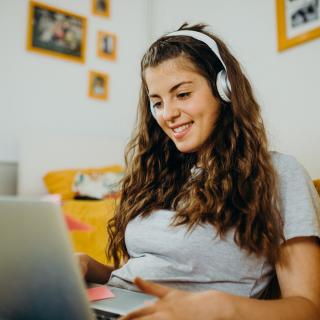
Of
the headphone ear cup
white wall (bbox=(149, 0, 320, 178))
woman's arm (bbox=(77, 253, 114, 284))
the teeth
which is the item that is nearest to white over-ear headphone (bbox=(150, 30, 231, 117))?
the headphone ear cup

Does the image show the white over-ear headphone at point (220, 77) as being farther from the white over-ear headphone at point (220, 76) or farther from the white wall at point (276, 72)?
the white wall at point (276, 72)

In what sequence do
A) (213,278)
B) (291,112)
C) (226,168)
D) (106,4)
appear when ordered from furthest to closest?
(106,4)
(291,112)
(226,168)
(213,278)

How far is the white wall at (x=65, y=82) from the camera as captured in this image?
255 cm

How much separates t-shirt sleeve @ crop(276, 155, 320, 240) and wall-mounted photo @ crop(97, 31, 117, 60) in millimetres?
2425

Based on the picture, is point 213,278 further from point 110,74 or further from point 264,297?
point 110,74

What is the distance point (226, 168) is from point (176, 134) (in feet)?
0.51

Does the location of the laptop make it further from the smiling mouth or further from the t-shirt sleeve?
the smiling mouth

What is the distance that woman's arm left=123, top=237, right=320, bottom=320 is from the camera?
451 millimetres

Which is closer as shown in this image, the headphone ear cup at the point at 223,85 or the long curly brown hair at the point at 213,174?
the long curly brown hair at the point at 213,174

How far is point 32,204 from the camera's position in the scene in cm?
37

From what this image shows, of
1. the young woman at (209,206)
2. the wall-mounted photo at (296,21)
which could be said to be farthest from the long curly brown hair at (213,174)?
the wall-mounted photo at (296,21)

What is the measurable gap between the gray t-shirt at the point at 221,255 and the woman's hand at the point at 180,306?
0.64 feet

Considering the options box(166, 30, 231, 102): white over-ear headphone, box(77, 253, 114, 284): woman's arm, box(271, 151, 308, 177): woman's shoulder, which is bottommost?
box(77, 253, 114, 284): woman's arm

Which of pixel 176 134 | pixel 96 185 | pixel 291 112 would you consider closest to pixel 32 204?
pixel 176 134
